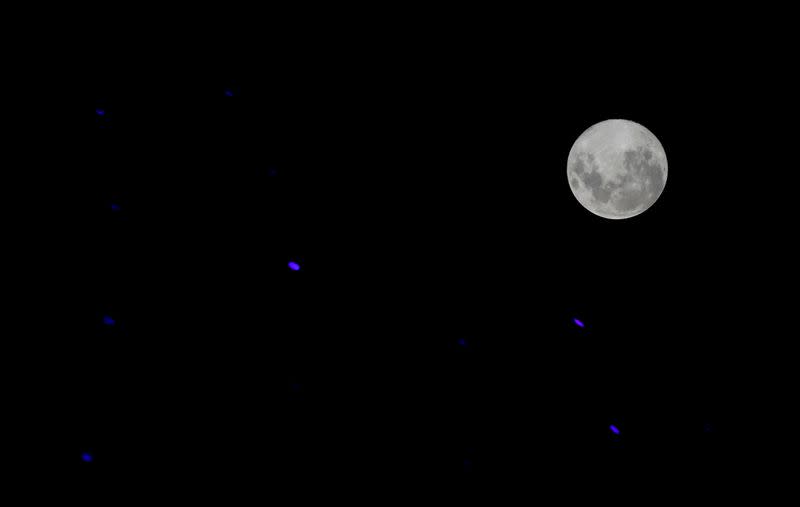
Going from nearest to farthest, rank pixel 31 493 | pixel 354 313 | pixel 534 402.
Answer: pixel 31 493
pixel 354 313
pixel 534 402

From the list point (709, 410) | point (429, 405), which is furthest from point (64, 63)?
point (709, 410)

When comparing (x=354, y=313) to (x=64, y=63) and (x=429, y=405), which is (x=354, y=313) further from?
(x=64, y=63)

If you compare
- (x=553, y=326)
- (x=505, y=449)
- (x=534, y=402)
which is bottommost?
(x=505, y=449)

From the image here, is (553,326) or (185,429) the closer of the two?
(185,429)

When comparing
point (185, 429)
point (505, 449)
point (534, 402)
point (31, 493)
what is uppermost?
point (534, 402)

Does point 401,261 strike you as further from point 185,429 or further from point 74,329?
point 74,329

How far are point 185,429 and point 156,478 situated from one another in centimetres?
17

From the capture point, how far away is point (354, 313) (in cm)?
265

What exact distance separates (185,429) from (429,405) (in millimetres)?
910

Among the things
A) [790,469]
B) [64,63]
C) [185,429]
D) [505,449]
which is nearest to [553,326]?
[505,449]

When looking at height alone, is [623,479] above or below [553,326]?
below

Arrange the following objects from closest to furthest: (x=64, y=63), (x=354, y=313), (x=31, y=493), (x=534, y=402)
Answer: (x=31, y=493) → (x=64, y=63) → (x=354, y=313) → (x=534, y=402)

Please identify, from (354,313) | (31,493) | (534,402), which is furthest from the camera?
(534,402)

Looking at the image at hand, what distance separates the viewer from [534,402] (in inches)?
111
